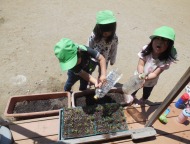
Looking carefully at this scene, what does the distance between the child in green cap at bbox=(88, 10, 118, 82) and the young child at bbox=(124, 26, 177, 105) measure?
48 cm

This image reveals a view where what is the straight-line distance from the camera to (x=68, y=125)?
259 cm

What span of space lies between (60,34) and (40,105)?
2.63 m

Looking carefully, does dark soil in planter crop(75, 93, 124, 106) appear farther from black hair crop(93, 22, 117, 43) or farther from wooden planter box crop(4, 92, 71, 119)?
black hair crop(93, 22, 117, 43)

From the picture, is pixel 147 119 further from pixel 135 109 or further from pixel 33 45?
pixel 33 45

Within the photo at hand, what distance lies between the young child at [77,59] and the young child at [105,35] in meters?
0.28

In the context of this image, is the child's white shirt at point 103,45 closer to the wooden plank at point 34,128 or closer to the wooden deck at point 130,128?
the wooden deck at point 130,128

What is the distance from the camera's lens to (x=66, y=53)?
2217 millimetres

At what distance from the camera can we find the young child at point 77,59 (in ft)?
7.27

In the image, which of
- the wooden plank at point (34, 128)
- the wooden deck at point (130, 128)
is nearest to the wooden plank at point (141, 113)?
the wooden deck at point (130, 128)

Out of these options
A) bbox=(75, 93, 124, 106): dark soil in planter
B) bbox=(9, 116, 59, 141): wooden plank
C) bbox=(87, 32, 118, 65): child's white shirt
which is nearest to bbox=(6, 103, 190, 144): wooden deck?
bbox=(9, 116, 59, 141): wooden plank

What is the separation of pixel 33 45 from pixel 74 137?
3.06 metres

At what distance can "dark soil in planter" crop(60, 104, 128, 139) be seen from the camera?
256 centimetres

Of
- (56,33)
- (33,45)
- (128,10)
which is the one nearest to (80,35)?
(56,33)

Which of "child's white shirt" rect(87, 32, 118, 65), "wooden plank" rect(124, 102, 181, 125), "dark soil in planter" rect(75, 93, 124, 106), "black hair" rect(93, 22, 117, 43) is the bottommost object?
"wooden plank" rect(124, 102, 181, 125)
